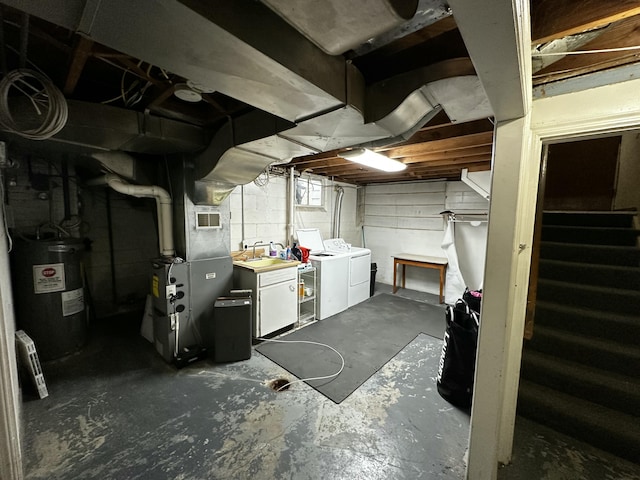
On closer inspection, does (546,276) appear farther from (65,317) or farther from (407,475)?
(65,317)

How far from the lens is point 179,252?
274cm

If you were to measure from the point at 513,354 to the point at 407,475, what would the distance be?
940mm

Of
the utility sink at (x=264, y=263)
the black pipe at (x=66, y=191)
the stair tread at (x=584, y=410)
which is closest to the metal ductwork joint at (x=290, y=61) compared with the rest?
the utility sink at (x=264, y=263)

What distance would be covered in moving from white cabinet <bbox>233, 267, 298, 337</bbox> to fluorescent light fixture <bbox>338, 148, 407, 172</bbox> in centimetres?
152

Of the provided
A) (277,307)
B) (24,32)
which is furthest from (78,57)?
(277,307)

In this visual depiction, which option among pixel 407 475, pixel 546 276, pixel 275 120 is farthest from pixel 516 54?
pixel 546 276

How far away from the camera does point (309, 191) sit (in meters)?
4.80

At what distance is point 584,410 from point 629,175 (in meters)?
3.04

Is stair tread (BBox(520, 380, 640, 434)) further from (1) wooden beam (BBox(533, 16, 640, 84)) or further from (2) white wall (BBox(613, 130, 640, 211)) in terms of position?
(2) white wall (BBox(613, 130, 640, 211))

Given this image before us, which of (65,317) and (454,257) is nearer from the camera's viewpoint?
(65,317)

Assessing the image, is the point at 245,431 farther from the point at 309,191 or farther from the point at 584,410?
the point at 309,191

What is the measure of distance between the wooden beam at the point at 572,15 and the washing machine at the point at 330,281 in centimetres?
308

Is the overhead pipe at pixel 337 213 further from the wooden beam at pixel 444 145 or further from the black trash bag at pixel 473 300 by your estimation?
the black trash bag at pixel 473 300

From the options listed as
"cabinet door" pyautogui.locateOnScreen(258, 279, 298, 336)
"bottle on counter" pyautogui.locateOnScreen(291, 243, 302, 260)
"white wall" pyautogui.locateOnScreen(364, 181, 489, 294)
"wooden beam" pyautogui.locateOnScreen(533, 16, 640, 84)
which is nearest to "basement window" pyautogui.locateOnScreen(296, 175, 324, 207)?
"bottle on counter" pyautogui.locateOnScreen(291, 243, 302, 260)
